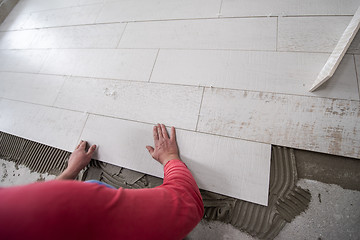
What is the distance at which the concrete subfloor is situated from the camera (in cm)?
60

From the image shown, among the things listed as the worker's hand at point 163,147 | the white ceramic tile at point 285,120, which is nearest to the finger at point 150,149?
the worker's hand at point 163,147

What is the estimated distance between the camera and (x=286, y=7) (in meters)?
0.95

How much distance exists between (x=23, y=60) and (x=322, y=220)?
2596 millimetres

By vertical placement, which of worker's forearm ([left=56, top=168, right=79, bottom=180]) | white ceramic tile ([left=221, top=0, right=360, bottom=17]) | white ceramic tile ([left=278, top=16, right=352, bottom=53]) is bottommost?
worker's forearm ([left=56, top=168, right=79, bottom=180])

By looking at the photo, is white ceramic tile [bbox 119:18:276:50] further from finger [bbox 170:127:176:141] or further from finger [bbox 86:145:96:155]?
finger [bbox 86:145:96:155]

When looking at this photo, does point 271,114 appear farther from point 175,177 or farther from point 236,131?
point 175,177

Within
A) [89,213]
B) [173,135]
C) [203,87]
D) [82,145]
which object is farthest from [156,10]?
[89,213]

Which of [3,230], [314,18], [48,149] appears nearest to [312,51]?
[314,18]

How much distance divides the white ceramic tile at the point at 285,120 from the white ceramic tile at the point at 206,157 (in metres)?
0.07

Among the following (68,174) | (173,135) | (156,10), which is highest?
(156,10)

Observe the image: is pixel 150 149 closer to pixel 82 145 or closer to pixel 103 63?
pixel 82 145

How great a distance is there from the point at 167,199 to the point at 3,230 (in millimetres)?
351

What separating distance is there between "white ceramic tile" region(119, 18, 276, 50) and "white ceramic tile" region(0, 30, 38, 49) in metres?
1.31

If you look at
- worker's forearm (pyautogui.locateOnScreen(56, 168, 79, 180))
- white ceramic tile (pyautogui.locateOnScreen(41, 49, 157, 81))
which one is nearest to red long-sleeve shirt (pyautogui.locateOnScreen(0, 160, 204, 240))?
worker's forearm (pyautogui.locateOnScreen(56, 168, 79, 180))
